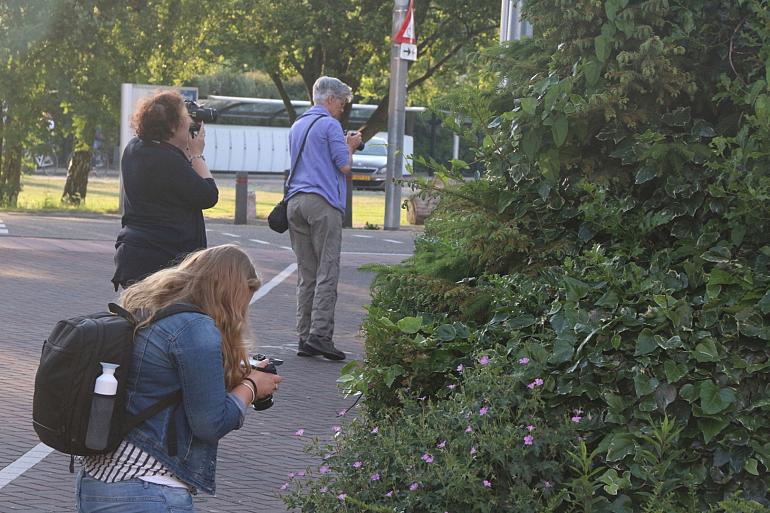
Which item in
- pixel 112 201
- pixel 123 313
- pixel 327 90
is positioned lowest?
pixel 112 201

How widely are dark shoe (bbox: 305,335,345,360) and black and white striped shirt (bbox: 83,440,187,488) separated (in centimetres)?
570

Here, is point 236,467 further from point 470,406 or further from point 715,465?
point 715,465

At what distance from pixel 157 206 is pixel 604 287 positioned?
2690 millimetres

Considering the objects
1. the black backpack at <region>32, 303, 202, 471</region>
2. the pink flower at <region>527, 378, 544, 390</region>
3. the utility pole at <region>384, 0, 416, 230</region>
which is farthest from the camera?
the utility pole at <region>384, 0, 416, 230</region>

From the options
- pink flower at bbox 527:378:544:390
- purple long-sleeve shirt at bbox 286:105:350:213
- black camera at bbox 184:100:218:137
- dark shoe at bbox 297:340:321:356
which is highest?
black camera at bbox 184:100:218:137

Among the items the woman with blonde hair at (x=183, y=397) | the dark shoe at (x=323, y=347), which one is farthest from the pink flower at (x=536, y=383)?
the dark shoe at (x=323, y=347)

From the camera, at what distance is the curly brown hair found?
6125mm

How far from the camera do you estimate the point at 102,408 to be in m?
3.13

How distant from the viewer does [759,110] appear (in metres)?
4.22

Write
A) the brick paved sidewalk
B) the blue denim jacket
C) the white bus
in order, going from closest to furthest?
1. the blue denim jacket
2. the brick paved sidewalk
3. the white bus

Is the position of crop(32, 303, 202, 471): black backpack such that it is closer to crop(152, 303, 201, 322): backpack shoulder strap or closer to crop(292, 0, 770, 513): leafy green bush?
crop(152, 303, 201, 322): backpack shoulder strap

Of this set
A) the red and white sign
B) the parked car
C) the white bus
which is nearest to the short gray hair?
the red and white sign

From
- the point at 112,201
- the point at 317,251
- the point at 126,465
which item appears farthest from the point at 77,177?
the point at 126,465

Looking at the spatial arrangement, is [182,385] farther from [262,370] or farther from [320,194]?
[320,194]
